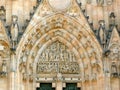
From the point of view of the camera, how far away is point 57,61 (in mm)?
17781

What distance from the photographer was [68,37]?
17906mm

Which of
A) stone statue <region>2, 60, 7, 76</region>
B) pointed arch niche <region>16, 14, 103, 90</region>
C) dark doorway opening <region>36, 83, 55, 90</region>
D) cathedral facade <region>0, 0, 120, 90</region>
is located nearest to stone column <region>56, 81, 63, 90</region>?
cathedral facade <region>0, 0, 120, 90</region>

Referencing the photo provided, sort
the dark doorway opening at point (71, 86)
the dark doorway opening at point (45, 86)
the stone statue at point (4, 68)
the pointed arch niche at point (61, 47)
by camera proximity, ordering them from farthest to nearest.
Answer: the dark doorway opening at point (71, 86) → the dark doorway opening at point (45, 86) → the pointed arch niche at point (61, 47) → the stone statue at point (4, 68)

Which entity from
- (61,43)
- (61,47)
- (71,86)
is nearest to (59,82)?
(71,86)

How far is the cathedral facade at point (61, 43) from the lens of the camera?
55.8ft

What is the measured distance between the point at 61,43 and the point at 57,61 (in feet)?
2.72

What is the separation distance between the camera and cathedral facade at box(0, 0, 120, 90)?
17.0 metres

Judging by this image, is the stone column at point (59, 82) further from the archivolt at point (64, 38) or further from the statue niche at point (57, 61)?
the archivolt at point (64, 38)

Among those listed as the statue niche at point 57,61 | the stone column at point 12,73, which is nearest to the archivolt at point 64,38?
the statue niche at point 57,61

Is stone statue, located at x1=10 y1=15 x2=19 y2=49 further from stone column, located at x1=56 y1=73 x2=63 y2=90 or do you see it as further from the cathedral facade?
stone column, located at x1=56 y1=73 x2=63 y2=90

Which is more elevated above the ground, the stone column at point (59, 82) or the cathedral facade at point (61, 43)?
the cathedral facade at point (61, 43)

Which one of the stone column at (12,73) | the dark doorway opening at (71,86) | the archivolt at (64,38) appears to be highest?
the archivolt at (64,38)

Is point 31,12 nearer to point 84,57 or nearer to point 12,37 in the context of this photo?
point 12,37

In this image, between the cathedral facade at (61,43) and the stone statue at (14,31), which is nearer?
the stone statue at (14,31)
